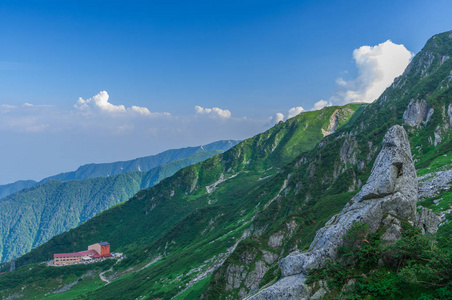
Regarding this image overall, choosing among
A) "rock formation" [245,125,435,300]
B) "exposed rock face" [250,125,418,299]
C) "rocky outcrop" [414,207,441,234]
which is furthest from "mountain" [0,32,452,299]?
"exposed rock face" [250,125,418,299]

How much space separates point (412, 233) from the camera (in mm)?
23359

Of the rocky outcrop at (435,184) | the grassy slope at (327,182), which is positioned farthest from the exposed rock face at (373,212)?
the grassy slope at (327,182)

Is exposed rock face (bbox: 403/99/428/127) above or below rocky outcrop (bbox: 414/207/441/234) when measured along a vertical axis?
above

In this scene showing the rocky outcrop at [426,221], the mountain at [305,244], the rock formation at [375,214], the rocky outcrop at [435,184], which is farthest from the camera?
the rocky outcrop at [435,184]

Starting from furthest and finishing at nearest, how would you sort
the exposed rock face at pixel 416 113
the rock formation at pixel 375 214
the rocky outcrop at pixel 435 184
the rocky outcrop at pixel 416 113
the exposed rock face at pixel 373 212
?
the exposed rock face at pixel 416 113 → the rocky outcrop at pixel 416 113 → the rocky outcrop at pixel 435 184 → the exposed rock face at pixel 373 212 → the rock formation at pixel 375 214

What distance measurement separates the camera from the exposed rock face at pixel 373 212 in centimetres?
2525

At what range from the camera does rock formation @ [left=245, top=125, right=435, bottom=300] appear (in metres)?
25.1

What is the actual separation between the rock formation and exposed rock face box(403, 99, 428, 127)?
376ft

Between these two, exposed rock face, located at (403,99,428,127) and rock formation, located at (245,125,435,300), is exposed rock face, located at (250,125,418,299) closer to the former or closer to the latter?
rock formation, located at (245,125,435,300)

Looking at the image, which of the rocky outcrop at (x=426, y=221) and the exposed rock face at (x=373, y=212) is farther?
the rocky outcrop at (x=426, y=221)

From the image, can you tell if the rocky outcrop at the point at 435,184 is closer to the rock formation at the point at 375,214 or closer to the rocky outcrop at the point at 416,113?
the rock formation at the point at 375,214

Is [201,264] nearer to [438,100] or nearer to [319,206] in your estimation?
[319,206]

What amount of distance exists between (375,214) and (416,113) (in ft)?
415

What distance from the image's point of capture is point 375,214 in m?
25.9
